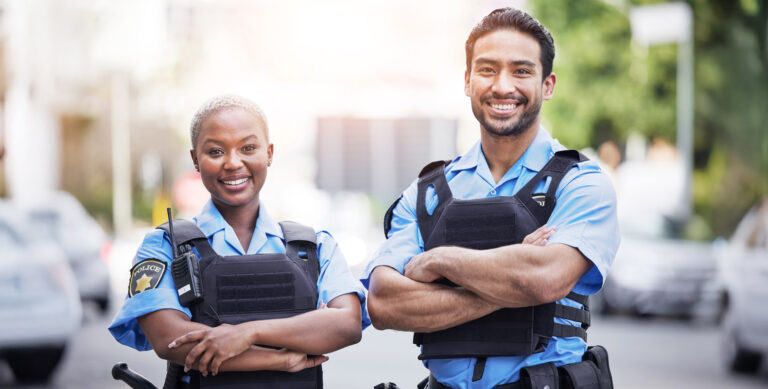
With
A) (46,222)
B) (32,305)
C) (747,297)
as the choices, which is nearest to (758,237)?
(747,297)

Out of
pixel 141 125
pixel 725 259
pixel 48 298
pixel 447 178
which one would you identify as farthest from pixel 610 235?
pixel 141 125

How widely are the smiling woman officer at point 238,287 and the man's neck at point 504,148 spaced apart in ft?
1.89

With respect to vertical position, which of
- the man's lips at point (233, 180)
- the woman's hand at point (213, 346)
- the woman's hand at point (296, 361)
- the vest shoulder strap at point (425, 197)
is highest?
the man's lips at point (233, 180)

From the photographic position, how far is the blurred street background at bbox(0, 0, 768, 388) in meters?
10.3

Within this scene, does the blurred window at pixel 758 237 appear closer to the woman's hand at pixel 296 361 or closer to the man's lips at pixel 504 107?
the man's lips at pixel 504 107

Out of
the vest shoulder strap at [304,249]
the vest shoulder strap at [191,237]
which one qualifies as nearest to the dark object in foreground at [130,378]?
the vest shoulder strap at [191,237]

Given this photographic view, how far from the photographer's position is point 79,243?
540 inches

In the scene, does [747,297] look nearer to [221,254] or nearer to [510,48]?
[510,48]

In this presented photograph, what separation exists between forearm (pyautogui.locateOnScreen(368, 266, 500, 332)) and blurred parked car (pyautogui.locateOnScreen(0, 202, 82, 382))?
6606 millimetres

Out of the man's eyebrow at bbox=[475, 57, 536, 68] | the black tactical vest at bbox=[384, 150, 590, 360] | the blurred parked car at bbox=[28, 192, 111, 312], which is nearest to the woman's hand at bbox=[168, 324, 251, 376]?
the black tactical vest at bbox=[384, 150, 590, 360]

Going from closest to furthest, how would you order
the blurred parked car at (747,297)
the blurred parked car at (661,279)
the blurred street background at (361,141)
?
1. the blurred parked car at (747,297)
2. the blurred street background at (361,141)
3. the blurred parked car at (661,279)

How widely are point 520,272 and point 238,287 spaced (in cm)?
84

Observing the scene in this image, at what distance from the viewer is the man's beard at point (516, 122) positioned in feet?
11.0

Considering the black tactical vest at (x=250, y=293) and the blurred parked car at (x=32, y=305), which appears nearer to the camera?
the black tactical vest at (x=250, y=293)
